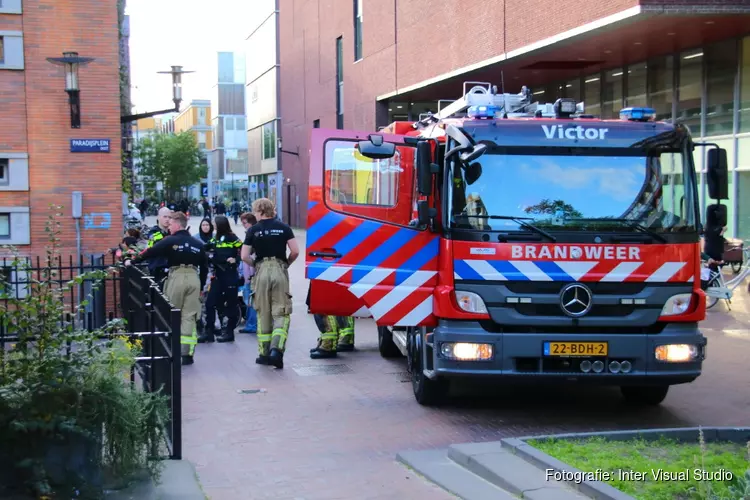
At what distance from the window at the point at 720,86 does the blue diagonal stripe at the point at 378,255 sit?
49.4 feet

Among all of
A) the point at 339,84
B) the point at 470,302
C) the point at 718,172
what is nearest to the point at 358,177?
the point at 470,302

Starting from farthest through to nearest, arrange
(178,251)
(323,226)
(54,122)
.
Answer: (54,122)
(178,251)
(323,226)

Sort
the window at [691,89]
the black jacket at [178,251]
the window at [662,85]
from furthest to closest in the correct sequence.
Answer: the window at [662,85]
the window at [691,89]
the black jacket at [178,251]

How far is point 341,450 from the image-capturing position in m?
7.22

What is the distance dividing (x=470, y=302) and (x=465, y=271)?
274 millimetres

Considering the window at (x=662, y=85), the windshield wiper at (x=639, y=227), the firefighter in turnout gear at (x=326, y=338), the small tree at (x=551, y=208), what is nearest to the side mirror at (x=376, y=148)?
the small tree at (x=551, y=208)

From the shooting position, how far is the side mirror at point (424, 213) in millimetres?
8094

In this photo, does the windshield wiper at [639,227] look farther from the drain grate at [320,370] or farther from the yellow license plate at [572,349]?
the drain grate at [320,370]

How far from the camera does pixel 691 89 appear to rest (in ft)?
73.0

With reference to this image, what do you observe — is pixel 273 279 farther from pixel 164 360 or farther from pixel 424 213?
pixel 164 360

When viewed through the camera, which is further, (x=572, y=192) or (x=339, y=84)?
(x=339, y=84)

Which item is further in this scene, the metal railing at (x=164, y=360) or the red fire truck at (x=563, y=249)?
the red fire truck at (x=563, y=249)

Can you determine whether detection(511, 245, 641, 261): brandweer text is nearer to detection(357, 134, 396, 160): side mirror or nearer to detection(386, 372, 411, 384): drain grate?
detection(357, 134, 396, 160): side mirror

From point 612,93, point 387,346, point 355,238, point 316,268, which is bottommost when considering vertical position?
point 387,346
